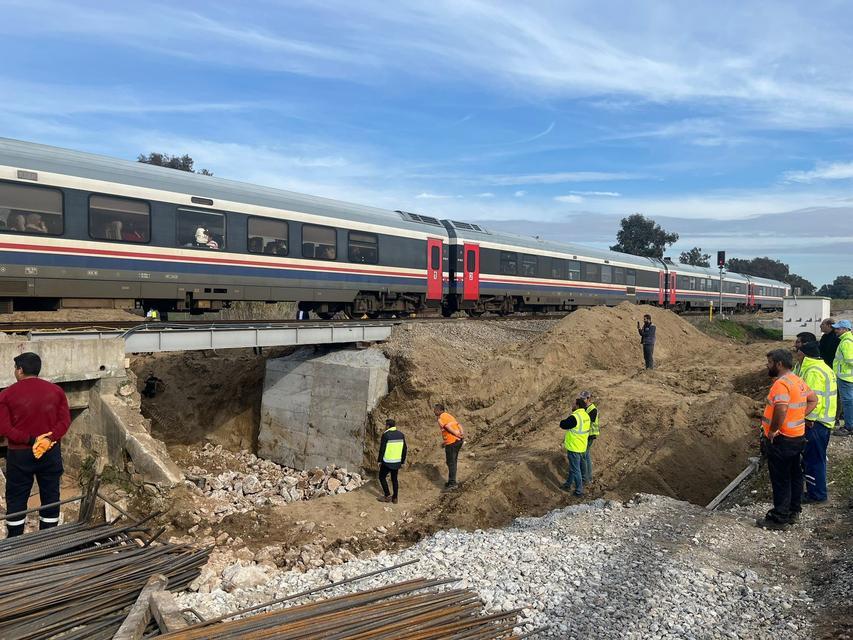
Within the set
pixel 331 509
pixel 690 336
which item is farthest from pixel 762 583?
pixel 690 336

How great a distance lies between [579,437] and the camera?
10.6m

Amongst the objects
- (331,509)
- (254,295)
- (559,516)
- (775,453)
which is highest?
(254,295)

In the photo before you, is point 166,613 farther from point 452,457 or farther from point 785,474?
point 452,457

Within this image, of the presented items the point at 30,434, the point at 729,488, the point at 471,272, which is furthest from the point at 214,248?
the point at 729,488

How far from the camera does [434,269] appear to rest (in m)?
19.9

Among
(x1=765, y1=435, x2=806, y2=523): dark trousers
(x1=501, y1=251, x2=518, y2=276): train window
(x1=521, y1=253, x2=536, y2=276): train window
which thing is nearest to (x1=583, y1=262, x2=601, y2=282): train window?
(x1=521, y1=253, x2=536, y2=276): train window

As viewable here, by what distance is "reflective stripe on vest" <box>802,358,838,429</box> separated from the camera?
7203mm

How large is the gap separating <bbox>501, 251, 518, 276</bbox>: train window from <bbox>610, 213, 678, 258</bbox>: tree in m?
47.4

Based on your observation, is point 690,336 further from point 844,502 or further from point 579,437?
point 844,502

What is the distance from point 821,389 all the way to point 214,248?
11.6m

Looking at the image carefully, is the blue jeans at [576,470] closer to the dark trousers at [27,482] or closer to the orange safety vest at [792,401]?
the orange safety vest at [792,401]

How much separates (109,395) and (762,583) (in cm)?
1099

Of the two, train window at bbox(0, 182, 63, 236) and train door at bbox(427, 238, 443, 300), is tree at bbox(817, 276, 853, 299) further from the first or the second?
train window at bbox(0, 182, 63, 236)

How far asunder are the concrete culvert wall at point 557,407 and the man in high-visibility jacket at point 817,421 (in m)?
3.16
